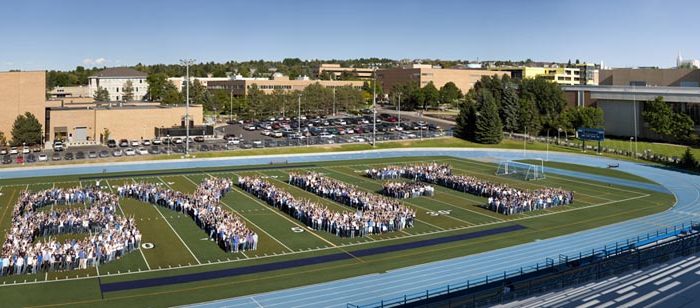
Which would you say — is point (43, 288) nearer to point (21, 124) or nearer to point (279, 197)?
point (279, 197)

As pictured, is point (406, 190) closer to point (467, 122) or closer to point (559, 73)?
point (467, 122)

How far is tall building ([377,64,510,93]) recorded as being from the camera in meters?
121

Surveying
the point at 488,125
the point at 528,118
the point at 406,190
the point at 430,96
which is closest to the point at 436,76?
the point at 430,96

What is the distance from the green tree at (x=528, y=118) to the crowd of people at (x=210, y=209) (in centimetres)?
4390

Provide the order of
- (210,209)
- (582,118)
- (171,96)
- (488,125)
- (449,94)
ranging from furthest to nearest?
1. (449,94)
2. (171,96)
3. (582,118)
4. (488,125)
5. (210,209)

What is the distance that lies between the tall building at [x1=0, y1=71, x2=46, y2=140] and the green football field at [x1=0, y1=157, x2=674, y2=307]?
20.9 metres

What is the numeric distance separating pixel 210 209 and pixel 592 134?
44275mm

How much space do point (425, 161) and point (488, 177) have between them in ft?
31.6

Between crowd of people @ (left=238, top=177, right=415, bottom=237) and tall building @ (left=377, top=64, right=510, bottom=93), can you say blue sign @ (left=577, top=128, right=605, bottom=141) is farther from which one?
tall building @ (left=377, top=64, right=510, bottom=93)

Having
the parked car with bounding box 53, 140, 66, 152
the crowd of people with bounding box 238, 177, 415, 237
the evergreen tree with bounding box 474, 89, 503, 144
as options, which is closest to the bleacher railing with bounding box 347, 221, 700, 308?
the crowd of people with bounding box 238, 177, 415, 237

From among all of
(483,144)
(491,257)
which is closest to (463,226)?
(491,257)

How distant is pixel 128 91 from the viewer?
116625mm

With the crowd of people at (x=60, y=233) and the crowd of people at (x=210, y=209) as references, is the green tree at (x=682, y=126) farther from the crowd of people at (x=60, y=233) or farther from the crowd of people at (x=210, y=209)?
the crowd of people at (x=60, y=233)

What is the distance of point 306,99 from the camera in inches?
3829
